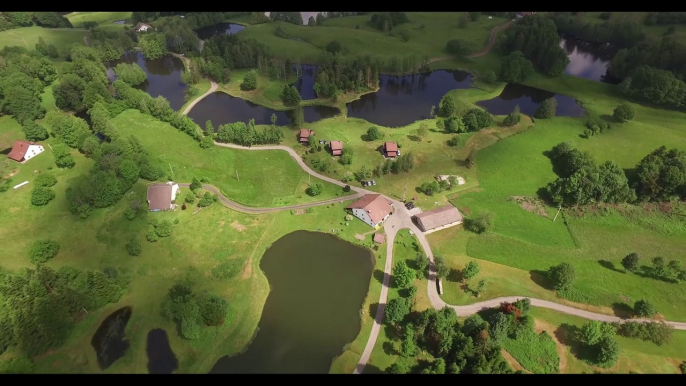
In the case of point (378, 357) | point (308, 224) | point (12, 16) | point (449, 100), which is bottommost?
point (378, 357)

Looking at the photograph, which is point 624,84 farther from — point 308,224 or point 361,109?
point 308,224

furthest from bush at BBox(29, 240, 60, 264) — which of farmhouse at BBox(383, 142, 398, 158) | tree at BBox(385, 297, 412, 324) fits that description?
farmhouse at BBox(383, 142, 398, 158)

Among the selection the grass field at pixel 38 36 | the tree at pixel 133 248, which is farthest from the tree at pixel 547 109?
the grass field at pixel 38 36

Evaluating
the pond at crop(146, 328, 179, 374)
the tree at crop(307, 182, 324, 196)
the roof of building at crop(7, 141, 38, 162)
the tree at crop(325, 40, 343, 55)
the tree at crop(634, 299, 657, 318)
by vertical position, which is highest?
the tree at crop(325, 40, 343, 55)

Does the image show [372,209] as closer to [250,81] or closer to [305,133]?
[305,133]

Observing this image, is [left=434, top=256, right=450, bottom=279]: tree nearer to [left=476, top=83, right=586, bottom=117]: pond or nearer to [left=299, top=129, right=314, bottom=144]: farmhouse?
[left=299, top=129, right=314, bottom=144]: farmhouse

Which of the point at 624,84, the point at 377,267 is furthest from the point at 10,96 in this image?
the point at 624,84
